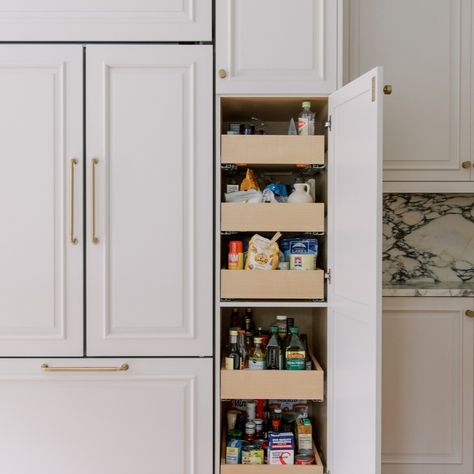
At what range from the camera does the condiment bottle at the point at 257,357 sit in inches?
70.4

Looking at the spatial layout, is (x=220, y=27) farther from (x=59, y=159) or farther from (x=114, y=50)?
(x=59, y=159)

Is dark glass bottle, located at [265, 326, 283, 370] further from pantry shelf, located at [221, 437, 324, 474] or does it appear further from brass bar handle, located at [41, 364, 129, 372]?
brass bar handle, located at [41, 364, 129, 372]

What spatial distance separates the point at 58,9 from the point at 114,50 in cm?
24

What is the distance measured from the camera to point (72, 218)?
1.71 m

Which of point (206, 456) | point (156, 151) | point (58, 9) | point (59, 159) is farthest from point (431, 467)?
point (58, 9)

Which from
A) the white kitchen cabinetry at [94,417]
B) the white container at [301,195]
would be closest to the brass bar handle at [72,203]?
the white kitchen cabinetry at [94,417]

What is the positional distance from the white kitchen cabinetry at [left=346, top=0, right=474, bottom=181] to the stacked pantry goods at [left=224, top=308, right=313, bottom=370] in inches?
34.4

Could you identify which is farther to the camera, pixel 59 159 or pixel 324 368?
pixel 324 368

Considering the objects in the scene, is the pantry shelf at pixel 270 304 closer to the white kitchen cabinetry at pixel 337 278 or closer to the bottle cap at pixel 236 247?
the white kitchen cabinetry at pixel 337 278

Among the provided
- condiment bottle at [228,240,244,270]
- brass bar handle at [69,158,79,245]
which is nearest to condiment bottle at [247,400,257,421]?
condiment bottle at [228,240,244,270]

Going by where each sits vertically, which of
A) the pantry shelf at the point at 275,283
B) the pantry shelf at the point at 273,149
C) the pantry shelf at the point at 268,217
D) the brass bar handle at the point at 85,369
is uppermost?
Result: the pantry shelf at the point at 273,149

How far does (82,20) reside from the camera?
172cm

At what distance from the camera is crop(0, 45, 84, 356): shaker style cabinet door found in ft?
5.62

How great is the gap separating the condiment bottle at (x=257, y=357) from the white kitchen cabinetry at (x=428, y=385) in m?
0.52
